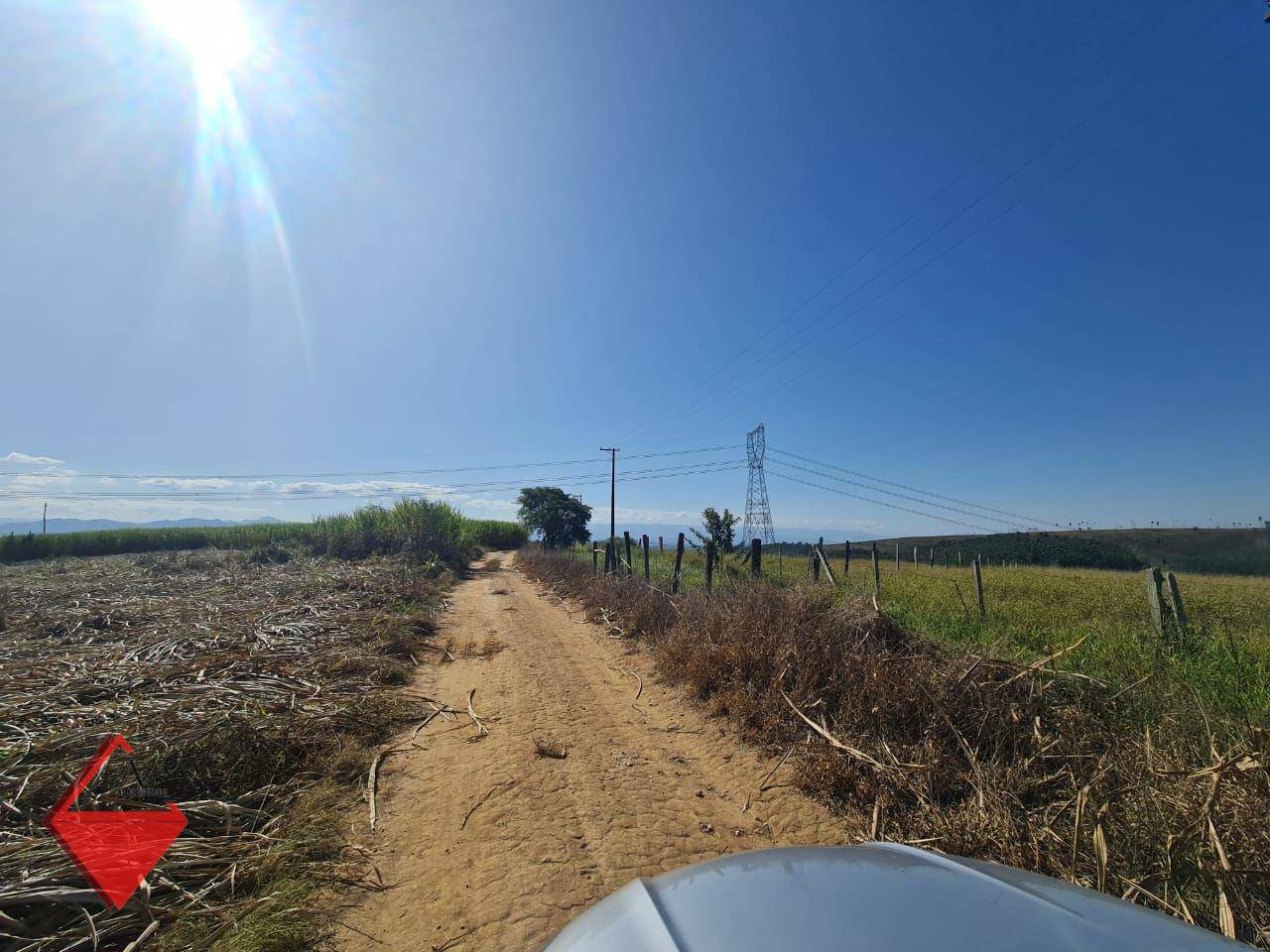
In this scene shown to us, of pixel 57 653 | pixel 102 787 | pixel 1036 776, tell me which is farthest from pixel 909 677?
pixel 57 653

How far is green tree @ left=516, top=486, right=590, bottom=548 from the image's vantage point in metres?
41.7

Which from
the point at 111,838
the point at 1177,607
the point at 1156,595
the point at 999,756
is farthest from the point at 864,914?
the point at 1177,607

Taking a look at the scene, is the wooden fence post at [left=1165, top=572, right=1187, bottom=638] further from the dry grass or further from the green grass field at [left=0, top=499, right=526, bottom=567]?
the green grass field at [left=0, top=499, right=526, bottom=567]

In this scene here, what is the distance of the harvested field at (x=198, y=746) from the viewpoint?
2484mm

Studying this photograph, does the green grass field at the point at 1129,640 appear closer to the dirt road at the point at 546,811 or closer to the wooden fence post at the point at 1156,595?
the wooden fence post at the point at 1156,595

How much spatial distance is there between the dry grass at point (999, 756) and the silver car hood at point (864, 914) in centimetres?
151

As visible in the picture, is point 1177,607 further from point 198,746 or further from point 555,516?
point 555,516

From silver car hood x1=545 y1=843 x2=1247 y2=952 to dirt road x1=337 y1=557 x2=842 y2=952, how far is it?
1.76 metres

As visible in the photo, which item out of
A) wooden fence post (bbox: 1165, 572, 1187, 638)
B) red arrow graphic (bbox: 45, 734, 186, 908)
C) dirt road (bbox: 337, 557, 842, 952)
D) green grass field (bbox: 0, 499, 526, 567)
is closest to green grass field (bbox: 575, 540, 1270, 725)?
wooden fence post (bbox: 1165, 572, 1187, 638)

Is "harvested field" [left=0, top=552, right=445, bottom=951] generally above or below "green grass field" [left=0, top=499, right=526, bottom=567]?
below

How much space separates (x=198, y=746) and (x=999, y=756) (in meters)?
6.06

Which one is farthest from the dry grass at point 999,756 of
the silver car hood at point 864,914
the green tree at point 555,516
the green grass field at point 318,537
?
the green tree at point 555,516

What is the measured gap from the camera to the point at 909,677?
170 inches

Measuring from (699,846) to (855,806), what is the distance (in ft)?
3.92
